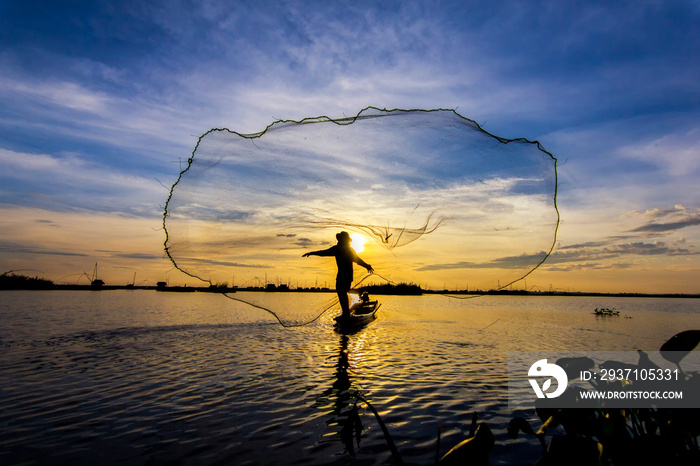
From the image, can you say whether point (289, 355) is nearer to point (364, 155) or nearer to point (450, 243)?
point (450, 243)

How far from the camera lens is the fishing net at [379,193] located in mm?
7391

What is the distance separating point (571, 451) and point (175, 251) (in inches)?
297

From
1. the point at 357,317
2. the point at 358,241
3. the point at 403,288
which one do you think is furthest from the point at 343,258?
the point at 357,317

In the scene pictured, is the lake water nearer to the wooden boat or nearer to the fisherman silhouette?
the wooden boat

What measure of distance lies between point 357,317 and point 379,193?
1525 centimetres

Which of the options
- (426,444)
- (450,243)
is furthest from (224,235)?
(426,444)

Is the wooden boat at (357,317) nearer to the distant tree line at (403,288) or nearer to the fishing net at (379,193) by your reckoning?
the distant tree line at (403,288)

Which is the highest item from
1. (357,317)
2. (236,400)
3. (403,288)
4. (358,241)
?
(358,241)

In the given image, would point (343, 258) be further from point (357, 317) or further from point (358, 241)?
point (357, 317)

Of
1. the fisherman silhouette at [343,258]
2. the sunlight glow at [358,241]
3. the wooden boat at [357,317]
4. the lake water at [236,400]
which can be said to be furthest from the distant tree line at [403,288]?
the wooden boat at [357,317]

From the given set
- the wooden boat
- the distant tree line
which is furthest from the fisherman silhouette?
the wooden boat

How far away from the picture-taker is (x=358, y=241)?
959cm

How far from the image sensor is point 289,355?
14.5 m

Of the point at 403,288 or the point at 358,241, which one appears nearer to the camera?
the point at 358,241
